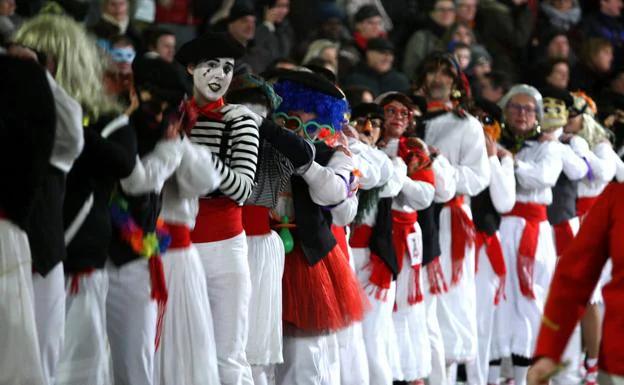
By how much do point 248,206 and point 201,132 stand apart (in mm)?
579

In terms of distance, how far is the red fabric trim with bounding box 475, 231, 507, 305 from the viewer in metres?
9.02

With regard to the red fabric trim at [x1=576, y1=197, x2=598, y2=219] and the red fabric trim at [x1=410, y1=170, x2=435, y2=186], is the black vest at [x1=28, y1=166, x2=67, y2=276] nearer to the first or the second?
the red fabric trim at [x1=410, y1=170, x2=435, y2=186]

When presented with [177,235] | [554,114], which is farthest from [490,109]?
[177,235]

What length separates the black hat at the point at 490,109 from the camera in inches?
360

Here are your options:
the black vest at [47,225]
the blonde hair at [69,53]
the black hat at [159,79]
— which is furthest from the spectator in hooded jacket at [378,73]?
the black vest at [47,225]

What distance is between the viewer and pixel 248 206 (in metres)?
6.50

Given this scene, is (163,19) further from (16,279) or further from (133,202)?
(16,279)

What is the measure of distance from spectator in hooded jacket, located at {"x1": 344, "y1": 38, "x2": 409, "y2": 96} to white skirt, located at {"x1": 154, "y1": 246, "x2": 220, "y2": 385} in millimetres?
5309

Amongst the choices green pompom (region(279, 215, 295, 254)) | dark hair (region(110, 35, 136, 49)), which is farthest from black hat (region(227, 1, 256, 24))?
green pompom (region(279, 215, 295, 254))

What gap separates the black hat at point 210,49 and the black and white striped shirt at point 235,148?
286 millimetres

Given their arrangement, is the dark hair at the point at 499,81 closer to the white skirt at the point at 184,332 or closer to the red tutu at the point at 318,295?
the red tutu at the point at 318,295

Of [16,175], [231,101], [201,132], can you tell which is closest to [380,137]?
[231,101]

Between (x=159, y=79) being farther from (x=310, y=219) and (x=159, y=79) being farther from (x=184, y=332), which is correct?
(x=310, y=219)

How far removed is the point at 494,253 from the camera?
29.6 feet
